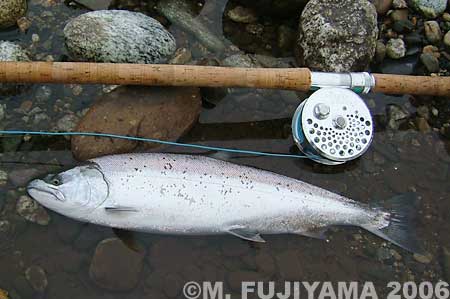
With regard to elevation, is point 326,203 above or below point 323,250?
above

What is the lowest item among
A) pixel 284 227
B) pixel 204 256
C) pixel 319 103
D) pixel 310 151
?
pixel 204 256

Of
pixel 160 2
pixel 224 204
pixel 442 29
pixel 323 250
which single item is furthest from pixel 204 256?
pixel 442 29

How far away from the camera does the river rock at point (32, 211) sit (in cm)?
312

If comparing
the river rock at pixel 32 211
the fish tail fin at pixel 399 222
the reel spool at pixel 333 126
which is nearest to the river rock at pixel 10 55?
the river rock at pixel 32 211

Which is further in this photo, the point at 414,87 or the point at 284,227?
the point at 414,87

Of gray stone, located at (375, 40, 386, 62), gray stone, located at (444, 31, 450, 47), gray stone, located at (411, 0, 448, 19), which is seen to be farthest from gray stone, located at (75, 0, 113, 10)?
gray stone, located at (444, 31, 450, 47)

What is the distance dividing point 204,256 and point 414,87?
5.74ft

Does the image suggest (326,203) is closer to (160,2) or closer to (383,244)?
(383,244)

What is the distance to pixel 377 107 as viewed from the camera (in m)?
3.68

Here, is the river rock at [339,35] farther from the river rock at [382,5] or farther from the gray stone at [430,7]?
the gray stone at [430,7]

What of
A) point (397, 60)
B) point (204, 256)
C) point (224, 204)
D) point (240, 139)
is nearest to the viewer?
point (224, 204)

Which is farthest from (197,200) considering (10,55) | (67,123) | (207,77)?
(10,55)

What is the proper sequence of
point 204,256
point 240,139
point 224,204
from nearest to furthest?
point 224,204
point 204,256
point 240,139

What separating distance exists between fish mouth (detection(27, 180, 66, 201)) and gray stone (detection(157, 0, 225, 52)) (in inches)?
64.3
